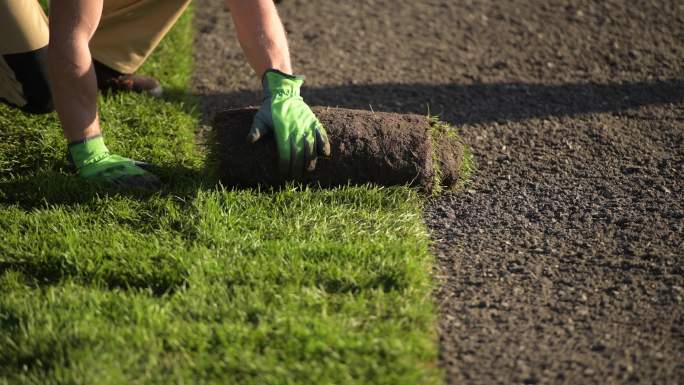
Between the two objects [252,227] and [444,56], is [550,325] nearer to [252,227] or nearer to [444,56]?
[252,227]

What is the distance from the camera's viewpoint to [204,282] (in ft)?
10.2

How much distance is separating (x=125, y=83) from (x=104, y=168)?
1283 mm

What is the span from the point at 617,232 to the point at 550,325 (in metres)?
0.84

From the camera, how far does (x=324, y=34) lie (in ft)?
19.9

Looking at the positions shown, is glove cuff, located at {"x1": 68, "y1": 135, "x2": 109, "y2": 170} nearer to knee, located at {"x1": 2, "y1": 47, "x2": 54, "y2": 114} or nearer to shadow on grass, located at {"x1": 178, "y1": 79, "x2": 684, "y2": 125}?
knee, located at {"x1": 2, "y1": 47, "x2": 54, "y2": 114}

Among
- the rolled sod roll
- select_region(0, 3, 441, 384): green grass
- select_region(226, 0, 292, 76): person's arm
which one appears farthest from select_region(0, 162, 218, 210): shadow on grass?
select_region(226, 0, 292, 76): person's arm

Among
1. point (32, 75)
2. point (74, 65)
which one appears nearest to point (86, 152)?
point (74, 65)

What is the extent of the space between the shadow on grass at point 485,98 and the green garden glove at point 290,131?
1245mm

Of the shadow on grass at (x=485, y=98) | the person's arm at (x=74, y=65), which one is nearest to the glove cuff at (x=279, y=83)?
the person's arm at (x=74, y=65)

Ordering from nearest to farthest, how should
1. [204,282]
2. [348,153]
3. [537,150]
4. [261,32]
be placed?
1. [204,282]
2. [348,153]
3. [261,32]
4. [537,150]

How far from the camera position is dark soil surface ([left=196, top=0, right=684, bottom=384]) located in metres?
2.93

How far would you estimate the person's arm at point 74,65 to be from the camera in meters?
3.68

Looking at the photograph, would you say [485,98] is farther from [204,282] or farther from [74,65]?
[204,282]

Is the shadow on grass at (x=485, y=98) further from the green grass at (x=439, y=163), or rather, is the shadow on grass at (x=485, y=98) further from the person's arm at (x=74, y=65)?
the person's arm at (x=74, y=65)
